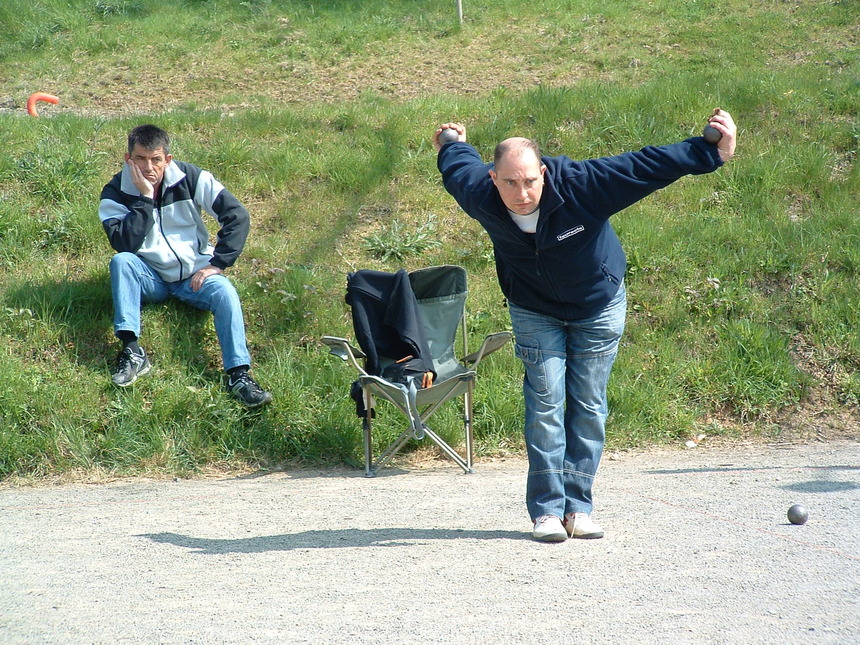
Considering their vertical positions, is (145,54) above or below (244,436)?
above

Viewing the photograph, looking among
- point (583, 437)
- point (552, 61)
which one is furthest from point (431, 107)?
point (583, 437)

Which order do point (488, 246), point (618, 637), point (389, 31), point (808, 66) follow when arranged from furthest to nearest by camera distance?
point (389, 31) → point (808, 66) → point (488, 246) → point (618, 637)

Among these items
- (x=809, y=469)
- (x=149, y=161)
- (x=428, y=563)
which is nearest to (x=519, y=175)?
(x=428, y=563)

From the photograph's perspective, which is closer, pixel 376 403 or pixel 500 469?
pixel 500 469

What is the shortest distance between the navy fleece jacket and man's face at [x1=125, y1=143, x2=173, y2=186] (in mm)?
2882

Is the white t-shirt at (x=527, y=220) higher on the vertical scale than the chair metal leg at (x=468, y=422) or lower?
higher

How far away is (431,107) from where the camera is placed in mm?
9797

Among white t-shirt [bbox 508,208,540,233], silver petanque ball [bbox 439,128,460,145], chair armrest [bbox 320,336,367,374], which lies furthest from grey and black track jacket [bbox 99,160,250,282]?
white t-shirt [bbox 508,208,540,233]


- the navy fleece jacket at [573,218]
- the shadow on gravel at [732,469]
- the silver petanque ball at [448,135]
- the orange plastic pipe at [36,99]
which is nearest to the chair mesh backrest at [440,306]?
the shadow on gravel at [732,469]

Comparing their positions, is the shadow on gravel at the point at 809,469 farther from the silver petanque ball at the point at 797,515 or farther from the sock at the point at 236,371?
the sock at the point at 236,371

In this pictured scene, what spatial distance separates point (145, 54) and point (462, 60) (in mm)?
4418

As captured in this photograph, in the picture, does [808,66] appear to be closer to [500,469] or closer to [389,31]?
[389,31]

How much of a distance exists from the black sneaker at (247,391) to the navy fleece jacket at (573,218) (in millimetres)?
2476

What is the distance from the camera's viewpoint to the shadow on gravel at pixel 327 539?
13.8ft
